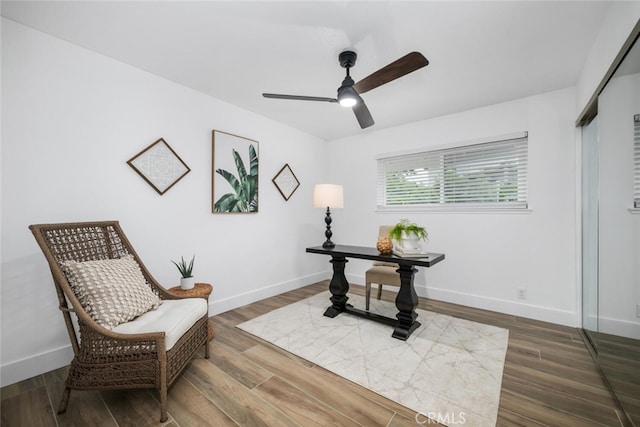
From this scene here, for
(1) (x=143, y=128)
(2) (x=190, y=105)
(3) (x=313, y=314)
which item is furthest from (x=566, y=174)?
(1) (x=143, y=128)

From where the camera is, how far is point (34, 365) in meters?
1.86

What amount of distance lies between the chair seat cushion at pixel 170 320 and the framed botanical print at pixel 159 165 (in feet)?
3.89

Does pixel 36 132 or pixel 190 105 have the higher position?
pixel 190 105

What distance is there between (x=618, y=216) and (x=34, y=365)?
13.1ft

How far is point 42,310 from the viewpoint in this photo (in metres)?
1.91

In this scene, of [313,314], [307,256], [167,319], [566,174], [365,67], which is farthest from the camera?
[307,256]

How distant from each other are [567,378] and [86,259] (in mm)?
3452

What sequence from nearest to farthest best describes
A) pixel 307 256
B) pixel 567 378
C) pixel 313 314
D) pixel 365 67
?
pixel 567 378
pixel 365 67
pixel 313 314
pixel 307 256

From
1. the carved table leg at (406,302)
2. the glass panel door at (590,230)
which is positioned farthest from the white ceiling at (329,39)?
the carved table leg at (406,302)

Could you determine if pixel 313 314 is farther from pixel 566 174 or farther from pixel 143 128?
pixel 566 174

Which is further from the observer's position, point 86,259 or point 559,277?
point 559,277

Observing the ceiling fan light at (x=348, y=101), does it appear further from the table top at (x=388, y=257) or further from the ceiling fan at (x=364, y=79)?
the table top at (x=388, y=257)

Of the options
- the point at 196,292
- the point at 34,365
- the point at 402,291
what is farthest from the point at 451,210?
the point at 34,365

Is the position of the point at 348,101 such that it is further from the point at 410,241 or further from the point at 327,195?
the point at 410,241
